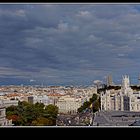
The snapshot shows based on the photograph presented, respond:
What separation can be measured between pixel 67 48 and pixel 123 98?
20.1 inches

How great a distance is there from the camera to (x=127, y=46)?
203cm

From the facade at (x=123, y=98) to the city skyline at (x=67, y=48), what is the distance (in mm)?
59

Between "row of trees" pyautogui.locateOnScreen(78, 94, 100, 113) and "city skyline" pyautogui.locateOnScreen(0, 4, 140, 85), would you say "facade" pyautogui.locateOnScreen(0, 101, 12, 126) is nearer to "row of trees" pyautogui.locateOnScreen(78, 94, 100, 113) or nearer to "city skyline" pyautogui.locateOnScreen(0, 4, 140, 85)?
"city skyline" pyautogui.locateOnScreen(0, 4, 140, 85)

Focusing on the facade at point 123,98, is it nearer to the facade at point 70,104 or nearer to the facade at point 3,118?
the facade at point 70,104

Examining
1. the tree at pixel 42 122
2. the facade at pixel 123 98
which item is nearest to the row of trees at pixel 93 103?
the facade at pixel 123 98

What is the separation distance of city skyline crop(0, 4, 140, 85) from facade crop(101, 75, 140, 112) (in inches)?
2.3

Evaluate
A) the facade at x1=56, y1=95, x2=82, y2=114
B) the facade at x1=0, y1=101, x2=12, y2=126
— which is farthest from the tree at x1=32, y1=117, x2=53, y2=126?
the facade at x1=56, y1=95, x2=82, y2=114

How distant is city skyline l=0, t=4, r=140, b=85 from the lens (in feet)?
5.71

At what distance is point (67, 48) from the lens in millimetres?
1917

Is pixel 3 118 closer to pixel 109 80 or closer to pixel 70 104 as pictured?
pixel 70 104

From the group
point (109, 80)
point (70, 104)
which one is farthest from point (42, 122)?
point (109, 80)

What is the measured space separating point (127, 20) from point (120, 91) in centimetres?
48
